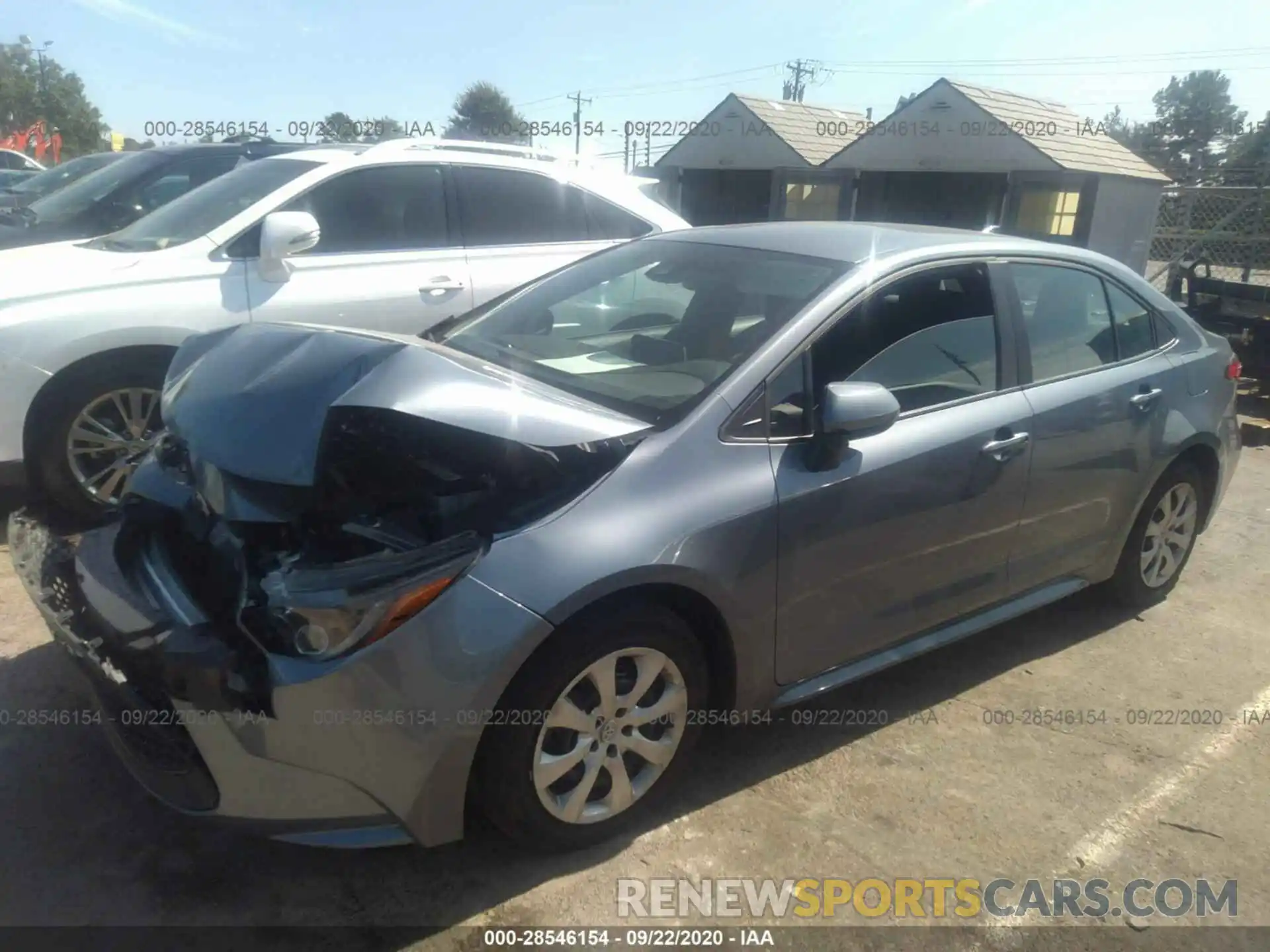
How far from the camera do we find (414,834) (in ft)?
7.25

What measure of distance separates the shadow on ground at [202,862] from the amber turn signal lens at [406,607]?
24.4 inches

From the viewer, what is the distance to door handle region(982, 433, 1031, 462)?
3.18 metres

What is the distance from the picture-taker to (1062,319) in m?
3.67

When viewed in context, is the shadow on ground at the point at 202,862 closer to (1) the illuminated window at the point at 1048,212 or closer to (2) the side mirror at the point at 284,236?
(2) the side mirror at the point at 284,236

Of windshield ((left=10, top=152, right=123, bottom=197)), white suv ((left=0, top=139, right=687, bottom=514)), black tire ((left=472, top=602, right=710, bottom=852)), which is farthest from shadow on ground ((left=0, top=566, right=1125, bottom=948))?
windshield ((left=10, top=152, right=123, bottom=197))

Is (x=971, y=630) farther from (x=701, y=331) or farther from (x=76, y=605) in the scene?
(x=76, y=605)

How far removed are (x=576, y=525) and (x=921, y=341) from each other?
1.52 meters

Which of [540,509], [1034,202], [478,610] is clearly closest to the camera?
[478,610]

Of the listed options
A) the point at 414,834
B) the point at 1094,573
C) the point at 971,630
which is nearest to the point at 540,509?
the point at 414,834

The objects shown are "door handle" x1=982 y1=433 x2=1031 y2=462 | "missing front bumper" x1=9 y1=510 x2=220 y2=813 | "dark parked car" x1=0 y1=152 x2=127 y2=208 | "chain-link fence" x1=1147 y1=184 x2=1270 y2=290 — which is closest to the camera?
"missing front bumper" x1=9 y1=510 x2=220 y2=813

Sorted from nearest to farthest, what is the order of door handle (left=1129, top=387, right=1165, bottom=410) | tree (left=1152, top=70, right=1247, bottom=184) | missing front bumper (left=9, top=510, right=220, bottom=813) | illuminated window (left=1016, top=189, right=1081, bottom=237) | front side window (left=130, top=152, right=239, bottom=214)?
missing front bumper (left=9, top=510, right=220, bottom=813) → door handle (left=1129, top=387, right=1165, bottom=410) → front side window (left=130, top=152, right=239, bottom=214) → illuminated window (left=1016, top=189, right=1081, bottom=237) → tree (left=1152, top=70, right=1247, bottom=184)

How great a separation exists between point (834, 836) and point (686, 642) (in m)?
0.74

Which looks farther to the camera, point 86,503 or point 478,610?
point 86,503

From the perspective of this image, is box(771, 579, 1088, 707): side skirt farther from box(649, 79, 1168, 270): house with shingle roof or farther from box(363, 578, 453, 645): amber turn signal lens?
box(649, 79, 1168, 270): house with shingle roof
